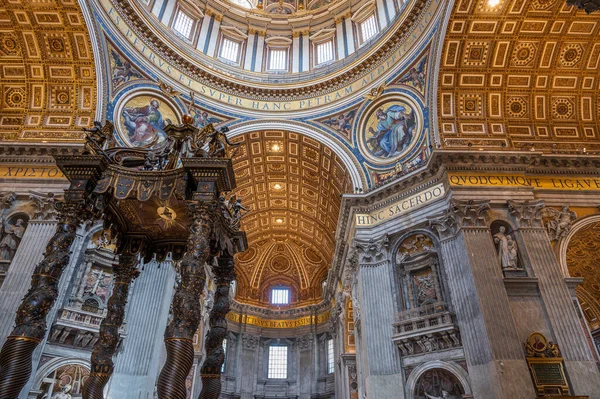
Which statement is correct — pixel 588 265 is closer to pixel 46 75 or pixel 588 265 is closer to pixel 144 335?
pixel 144 335

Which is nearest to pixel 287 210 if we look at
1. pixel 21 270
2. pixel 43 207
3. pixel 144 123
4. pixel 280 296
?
pixel 280 296

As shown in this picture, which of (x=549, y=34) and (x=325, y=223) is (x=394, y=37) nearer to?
(x=549, y=34)

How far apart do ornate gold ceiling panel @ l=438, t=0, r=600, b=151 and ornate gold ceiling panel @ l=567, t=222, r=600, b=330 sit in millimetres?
3128

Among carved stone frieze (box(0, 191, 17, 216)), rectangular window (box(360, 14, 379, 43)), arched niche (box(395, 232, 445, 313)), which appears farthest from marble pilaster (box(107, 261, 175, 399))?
rectangular window (box(360, 14, 379, 43))

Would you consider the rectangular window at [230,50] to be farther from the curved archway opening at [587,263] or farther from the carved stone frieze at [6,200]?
the curved archway opening at [587,263]

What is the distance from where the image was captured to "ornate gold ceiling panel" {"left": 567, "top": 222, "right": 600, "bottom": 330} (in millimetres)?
12164

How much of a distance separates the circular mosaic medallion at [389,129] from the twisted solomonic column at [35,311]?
11226mm

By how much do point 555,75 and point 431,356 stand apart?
10385mm

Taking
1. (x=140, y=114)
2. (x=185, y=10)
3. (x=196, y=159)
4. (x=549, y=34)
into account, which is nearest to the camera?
(x=196, y=159)

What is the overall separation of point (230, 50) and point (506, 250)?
15063mm

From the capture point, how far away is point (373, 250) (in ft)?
44.2

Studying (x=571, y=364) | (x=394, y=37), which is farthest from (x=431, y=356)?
(x=394, y=37)

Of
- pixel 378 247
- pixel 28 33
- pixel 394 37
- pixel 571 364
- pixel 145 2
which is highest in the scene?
pixel 145 2

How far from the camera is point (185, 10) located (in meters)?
18.0
